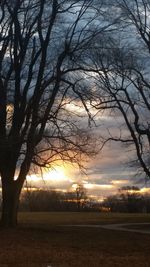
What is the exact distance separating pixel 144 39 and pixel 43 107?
8.52 meters

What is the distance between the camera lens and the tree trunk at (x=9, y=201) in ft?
84.8

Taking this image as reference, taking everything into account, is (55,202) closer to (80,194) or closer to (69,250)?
(80,194)

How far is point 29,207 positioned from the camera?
307ft

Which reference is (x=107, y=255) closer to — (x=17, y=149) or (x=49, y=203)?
(x=17, y=149)

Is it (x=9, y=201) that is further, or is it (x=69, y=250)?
(x=9, y=201)

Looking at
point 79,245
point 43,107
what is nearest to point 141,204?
point 43,107

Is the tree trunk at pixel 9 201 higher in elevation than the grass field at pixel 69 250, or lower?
higher

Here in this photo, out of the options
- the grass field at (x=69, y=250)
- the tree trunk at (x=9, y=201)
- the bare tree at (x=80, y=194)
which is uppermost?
the bare tree at (x=80, y=194)

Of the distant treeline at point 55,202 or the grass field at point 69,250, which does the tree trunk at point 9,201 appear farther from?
the distant treeline at point 55,202

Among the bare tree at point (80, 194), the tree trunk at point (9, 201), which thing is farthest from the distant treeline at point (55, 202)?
the tree trunk at point (9, 201)

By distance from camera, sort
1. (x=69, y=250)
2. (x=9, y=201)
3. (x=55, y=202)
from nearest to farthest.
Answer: (x=69, y=250)
(x=9, y=201)
(x=55, y=202)

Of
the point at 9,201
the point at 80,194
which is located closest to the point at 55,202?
the point at 80,194

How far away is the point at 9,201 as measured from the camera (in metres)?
26.0

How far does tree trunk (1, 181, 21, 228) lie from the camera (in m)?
25.9
